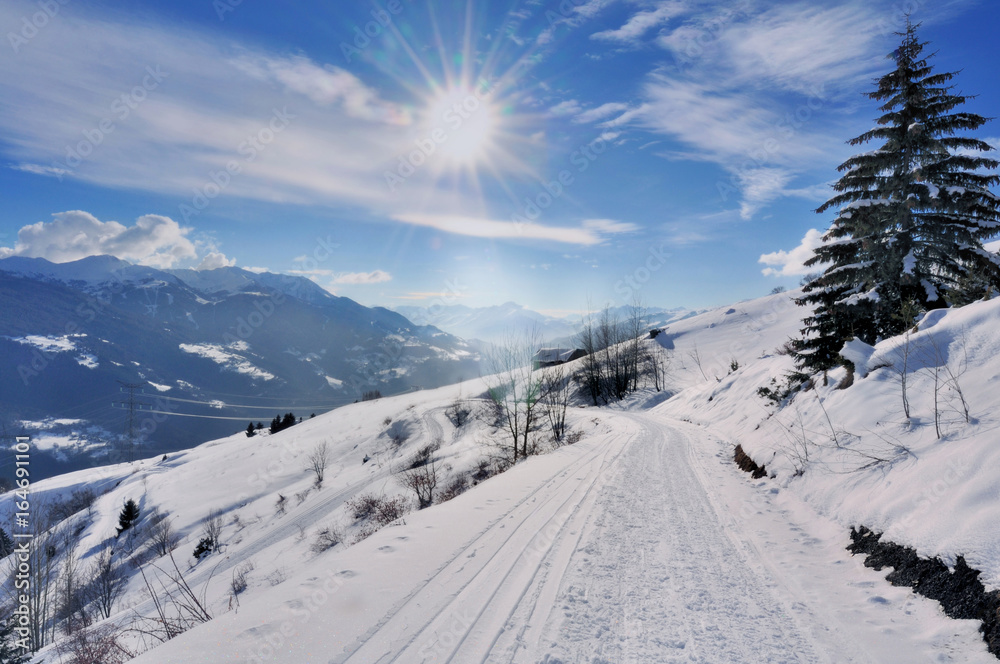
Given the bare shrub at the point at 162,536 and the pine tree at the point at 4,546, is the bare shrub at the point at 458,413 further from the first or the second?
the pine tree at the point at 4,546

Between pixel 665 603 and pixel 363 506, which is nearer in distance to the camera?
pixel 665 603

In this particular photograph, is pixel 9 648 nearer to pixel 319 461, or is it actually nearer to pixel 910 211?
pixel 910 211

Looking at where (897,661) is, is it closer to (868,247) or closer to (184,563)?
(868,247)

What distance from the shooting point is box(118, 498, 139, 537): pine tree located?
34.2m

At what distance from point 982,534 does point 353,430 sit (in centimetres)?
4587

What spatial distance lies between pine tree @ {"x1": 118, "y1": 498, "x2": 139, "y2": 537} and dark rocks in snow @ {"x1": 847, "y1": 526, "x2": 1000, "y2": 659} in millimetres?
47515

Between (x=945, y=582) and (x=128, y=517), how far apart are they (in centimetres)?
4904

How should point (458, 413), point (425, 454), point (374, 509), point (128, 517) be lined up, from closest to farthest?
point (374, 509) < point (425, 454) < point (128, 517) < point (458, 413)

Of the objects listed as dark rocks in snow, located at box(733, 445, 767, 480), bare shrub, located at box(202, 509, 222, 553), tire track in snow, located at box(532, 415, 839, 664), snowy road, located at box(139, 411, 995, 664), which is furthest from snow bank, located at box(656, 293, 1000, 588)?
bare shrub, located at box(202, 509, 222, 553)

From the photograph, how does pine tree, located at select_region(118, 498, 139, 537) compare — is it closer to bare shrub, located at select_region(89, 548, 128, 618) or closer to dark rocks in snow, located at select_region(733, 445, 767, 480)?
bare shrub, located at select_region(89, 548, 128, 618)

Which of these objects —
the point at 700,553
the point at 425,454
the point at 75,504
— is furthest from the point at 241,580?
the point at 75,504

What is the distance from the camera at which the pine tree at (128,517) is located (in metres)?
34.2

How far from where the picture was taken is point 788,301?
257ft

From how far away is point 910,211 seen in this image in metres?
11.8
